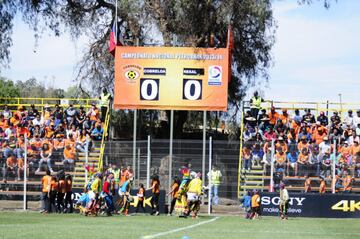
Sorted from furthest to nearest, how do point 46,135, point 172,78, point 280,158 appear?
point 46,135
point 172,78
point 280,158

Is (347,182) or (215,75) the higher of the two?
(215,75)

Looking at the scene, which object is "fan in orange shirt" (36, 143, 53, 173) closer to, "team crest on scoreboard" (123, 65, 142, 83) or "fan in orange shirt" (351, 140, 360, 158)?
"team crest on scoreboard" (123, 65, 142, 83)

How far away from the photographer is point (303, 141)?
33.5 metres

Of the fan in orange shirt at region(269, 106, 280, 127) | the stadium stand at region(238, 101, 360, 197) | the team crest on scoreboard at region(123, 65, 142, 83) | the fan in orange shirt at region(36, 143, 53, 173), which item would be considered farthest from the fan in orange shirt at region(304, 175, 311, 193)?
the fan in orange shirt at region(36, 143, 53, 173)

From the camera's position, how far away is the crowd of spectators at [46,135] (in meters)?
32.4

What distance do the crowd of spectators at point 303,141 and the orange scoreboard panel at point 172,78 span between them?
2.67 meters

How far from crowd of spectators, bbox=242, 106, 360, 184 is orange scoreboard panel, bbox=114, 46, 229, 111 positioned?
2666 mm

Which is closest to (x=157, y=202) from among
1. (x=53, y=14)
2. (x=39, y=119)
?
(x=39, y=119)

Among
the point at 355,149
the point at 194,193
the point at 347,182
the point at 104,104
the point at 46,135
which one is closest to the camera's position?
the point at 194,193

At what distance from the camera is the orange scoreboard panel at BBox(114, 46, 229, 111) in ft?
116

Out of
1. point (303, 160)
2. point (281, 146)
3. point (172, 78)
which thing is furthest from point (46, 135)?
point (303, 160)

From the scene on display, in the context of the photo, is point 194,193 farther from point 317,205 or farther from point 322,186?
point 322,186

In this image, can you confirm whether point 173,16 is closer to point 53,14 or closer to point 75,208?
point 53,14

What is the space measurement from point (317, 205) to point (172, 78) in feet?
30.5
